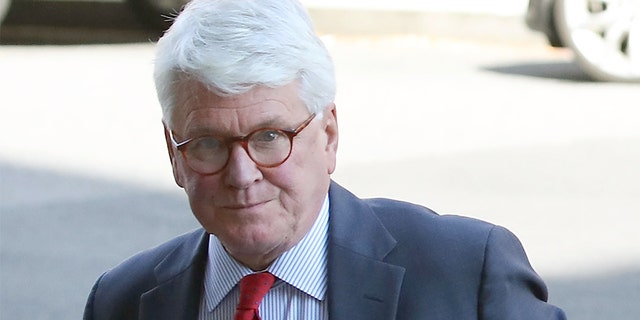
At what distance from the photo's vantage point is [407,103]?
10375 mm

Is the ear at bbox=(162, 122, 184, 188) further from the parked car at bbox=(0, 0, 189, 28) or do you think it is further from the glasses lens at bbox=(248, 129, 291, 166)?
the parked car at bbox=(0, 0, 189, 28)

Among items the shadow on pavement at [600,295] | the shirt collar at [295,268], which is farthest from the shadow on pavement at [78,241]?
the shirt collar at [295,268]

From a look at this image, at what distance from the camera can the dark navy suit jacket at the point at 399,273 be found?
2.47 m

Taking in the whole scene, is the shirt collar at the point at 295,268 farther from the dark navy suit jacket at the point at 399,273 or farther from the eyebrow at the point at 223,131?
the eyebrow at the point at 223,131

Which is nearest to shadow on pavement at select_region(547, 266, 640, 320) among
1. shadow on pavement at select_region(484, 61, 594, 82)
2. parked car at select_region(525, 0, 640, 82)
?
parked car at select_region(525, 0, 640, 82)

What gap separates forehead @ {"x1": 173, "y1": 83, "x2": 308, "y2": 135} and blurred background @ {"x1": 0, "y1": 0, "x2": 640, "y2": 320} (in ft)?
6.79

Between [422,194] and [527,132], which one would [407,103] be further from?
[422,194]

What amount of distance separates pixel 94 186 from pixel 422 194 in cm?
195

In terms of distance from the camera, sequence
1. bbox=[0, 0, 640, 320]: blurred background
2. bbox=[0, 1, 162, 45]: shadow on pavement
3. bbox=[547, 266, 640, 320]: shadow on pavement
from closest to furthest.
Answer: bbox=[547, 266, 640, 320]: shadow on pavement < bbox=[0, 0, 640, 320]: blurred background < bbox=[0, 1, 162, 45]: shadow on pavement

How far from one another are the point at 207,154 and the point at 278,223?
17 cm

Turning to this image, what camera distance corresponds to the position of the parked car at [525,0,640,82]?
11.2 meters

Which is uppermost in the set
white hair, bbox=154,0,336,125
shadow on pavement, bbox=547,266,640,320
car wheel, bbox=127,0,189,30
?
white hair, bbox=154,0,336,125

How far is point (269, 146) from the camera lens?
7.69 ft

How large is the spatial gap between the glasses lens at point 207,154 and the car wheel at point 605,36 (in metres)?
9.16
